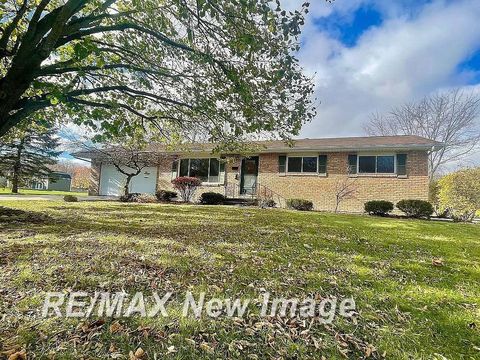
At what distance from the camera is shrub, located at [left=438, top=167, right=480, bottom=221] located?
41.1 feet

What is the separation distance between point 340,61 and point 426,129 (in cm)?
2371

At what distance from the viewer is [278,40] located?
4.86 meters

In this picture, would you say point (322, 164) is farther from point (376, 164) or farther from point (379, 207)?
point (379, 207)

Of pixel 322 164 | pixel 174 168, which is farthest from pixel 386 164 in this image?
pixel 174 168

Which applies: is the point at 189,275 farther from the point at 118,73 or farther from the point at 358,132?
the point at 358,132

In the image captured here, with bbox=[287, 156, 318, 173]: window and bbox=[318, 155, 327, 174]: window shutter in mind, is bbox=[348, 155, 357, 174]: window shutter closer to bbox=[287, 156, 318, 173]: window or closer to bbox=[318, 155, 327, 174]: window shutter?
bbox=[318, 155, 327, 174]: window shutter

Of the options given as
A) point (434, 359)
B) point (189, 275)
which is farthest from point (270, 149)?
point (434, 359)

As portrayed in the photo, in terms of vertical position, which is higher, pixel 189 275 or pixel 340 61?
pixel 340 61

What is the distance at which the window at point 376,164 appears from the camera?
48.2 feet

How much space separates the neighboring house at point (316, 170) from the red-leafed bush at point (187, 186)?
1059 mm

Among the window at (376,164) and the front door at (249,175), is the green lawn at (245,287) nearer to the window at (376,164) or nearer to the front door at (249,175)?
the window at (376,164)

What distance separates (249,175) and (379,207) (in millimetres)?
8053

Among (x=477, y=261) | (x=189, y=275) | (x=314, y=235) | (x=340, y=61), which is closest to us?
(x=189, y=275)

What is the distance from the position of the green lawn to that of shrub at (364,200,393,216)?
7.63 metres
